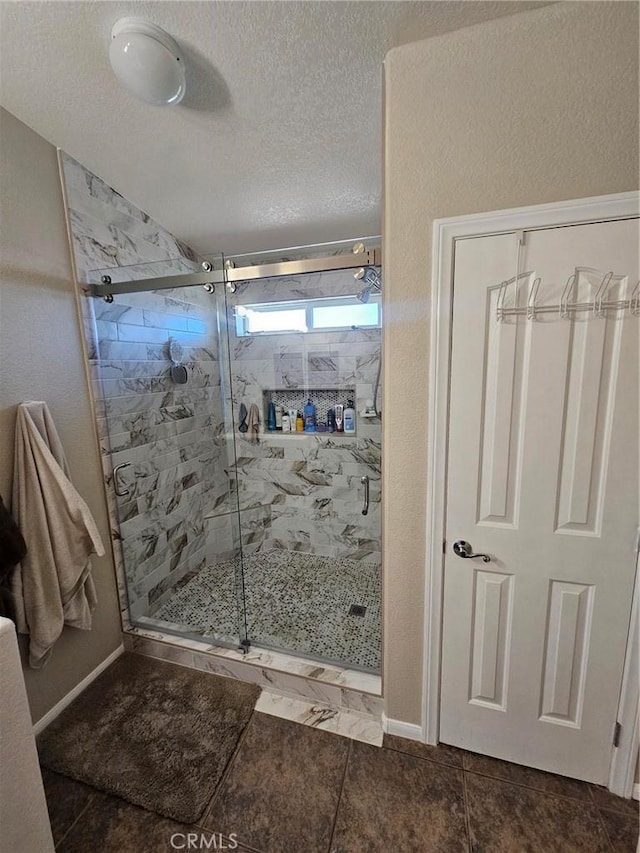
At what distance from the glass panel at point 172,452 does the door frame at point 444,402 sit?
1113mm

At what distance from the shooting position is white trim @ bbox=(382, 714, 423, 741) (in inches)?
59.0

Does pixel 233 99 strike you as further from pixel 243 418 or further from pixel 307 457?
pixel 307 457

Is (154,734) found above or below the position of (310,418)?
below

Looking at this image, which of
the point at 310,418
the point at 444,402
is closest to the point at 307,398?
the point at 310,418

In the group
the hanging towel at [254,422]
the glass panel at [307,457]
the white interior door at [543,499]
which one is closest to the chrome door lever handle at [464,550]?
the white interior door at [543,499]

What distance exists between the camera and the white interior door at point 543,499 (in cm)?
111

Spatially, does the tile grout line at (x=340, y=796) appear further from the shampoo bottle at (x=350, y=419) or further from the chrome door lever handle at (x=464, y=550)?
the shampoo bottle at (x=350, y=419)

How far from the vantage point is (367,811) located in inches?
49.4

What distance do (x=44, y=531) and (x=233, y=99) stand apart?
6.42ft

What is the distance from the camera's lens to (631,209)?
1034mm

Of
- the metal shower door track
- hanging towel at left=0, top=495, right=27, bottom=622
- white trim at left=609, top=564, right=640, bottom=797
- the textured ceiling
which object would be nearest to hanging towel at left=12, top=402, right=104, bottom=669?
hanging towel at left=0, top=495, right=27, bottom=622

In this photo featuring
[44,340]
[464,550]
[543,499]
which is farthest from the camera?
[44,340]

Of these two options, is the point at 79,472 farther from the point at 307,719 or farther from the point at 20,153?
the point at 307,719

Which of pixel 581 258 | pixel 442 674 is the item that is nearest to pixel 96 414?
pixel 442 674
